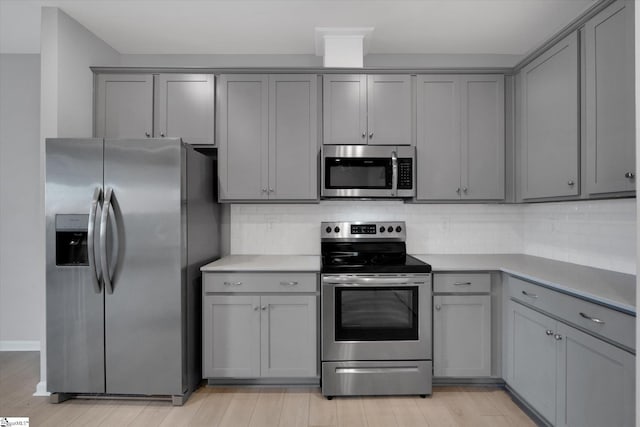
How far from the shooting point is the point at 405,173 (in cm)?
289

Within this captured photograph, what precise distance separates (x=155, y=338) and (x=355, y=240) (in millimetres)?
1725

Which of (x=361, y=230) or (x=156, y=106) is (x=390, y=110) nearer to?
(x=361, y=230)

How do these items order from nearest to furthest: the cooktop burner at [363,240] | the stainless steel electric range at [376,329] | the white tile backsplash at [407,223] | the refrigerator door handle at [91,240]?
the refrigerator door handle at [91,240] → the stainless steel electric range at [376,329] → the cooktop burner at [363,240] → the white tile backsplash at [407,223]

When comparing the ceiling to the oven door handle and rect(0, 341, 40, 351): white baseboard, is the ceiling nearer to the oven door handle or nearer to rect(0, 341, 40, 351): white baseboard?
the oven door handle

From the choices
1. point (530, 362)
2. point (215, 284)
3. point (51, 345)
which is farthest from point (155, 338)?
point (530, 362)

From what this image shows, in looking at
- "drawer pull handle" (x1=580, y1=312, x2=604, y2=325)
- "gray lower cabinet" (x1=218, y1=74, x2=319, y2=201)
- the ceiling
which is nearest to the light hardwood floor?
"drawer pull handle" (x1=580, y1=312, x2=604, y2=325)

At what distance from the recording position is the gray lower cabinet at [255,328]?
2.61m

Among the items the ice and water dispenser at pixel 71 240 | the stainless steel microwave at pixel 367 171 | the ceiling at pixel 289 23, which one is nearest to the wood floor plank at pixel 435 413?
the stainless steel microwave at pixel 367 171

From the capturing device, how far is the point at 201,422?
88.8 inches

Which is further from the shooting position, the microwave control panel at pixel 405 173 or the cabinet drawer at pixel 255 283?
the microwave control panel at pixel 405 173

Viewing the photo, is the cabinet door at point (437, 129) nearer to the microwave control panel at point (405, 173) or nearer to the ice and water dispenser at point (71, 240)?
the microwave control panel at point (405, 173)

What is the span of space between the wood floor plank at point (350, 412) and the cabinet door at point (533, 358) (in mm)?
1066

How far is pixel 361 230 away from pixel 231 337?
4.52ft

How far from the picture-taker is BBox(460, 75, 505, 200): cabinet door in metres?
2.95
